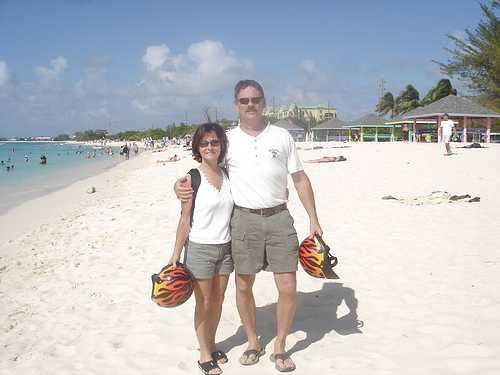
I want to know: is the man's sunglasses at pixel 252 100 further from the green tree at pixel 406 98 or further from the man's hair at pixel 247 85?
the green tree at pixel 406 98

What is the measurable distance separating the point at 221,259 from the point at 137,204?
7756mm

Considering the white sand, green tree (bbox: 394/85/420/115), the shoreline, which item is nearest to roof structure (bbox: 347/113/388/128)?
green tree (bbox: 394/85/420/115)

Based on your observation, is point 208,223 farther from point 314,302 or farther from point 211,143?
point 314,302

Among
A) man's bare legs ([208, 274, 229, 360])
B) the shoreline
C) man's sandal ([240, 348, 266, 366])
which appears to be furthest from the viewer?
the shoreline

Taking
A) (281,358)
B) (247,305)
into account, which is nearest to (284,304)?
(247,305)

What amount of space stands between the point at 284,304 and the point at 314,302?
49.9 inches

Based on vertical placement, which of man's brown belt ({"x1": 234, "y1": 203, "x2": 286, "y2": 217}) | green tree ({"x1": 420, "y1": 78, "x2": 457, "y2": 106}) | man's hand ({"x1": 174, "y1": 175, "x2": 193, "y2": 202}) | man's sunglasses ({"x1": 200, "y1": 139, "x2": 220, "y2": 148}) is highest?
green tree ({"x1": 420, "y1": 78, "x2": 457, "y2": 106})

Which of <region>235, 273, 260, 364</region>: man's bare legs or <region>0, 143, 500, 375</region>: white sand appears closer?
<region>235, 273, 260, 364</region>: man's bare legs

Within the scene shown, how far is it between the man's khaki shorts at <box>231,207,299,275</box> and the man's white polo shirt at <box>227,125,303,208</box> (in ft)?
0.33

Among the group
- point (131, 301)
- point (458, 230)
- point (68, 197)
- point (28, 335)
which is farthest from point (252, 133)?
point (68, 197)

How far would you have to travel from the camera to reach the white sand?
3.17m

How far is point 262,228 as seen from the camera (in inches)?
113

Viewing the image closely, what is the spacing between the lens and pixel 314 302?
13.7 ft

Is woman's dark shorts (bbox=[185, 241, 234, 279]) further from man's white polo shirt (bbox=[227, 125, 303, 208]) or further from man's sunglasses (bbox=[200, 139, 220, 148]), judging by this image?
man's sunglasses (bbox=[200, 139, 220, 148])
